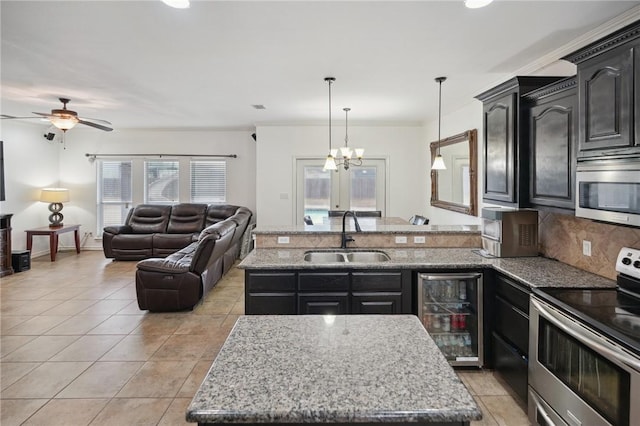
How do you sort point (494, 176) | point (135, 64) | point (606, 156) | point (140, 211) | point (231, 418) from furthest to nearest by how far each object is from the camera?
point (140, 211), point (135, 64), point (494, 176), point (606, 156), point (231, 418)

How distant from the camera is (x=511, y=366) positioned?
2.57 m

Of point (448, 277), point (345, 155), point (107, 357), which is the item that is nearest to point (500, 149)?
point (448, 277)

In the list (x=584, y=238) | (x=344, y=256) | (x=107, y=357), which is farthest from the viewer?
(x=344, y=256)

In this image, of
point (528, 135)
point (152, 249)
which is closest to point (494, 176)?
point (528, 135)

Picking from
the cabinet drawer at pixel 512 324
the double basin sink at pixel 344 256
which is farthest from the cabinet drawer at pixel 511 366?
the double basin sink at pixel 344 256

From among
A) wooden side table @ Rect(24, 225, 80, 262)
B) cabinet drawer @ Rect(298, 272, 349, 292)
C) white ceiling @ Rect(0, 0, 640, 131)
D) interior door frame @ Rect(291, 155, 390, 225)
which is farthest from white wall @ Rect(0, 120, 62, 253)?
cabinet drawer @ Rect(298, 272, 349, 292)

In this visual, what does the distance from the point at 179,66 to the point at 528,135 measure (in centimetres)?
315

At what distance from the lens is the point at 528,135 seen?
283cm

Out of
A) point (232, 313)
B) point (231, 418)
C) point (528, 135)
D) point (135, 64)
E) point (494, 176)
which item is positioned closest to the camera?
point (231, 418)

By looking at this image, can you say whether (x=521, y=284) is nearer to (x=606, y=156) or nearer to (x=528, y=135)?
(x=606, y=156)

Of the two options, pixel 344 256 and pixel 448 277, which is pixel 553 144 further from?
pixel 344 256

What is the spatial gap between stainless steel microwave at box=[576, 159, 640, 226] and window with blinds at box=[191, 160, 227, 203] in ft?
22.2

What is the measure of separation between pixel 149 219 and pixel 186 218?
75 cm

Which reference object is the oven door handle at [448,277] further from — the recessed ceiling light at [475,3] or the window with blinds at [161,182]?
the window with blinds at [161,182]
